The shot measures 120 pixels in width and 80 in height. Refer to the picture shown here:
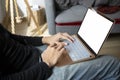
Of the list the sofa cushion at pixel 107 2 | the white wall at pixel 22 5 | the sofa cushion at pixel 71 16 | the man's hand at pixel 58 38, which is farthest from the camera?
the white wall at pixel 22 5

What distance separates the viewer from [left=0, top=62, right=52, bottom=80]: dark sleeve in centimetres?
95

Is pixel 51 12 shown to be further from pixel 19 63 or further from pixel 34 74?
pixel 34 74

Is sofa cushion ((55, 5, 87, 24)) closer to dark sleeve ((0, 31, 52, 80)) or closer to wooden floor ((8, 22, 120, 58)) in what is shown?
wooden floor ((8, 22, 120, 58))

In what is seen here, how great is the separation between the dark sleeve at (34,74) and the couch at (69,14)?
139cm

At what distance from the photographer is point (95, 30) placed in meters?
1.19

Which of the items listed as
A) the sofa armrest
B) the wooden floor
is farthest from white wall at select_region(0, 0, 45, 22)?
the sofa armrest

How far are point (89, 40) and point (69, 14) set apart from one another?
122 centimetres

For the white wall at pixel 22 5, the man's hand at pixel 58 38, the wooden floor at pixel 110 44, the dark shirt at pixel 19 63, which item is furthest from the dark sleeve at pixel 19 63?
the white wall at pixel 22 5

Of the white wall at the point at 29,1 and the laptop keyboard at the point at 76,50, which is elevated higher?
the laptop keyboard at the point at 76,50

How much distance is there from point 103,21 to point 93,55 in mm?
190

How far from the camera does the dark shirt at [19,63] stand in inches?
38.3

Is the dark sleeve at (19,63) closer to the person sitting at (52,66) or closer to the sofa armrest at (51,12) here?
the person sitting at (52,66)

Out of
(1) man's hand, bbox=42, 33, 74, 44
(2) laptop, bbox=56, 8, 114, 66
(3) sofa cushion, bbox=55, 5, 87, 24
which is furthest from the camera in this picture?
(3) sofa cushion, bbox=55, 5, 87, 24

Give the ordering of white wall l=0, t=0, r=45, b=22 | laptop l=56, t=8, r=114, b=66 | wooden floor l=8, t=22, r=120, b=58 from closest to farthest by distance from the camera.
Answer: laptop l=56, t=8, r=114, b=66 → wooden floor l=8, t=22, r=120, b=58 → white wall l=0, t=0, r=45, b=22
